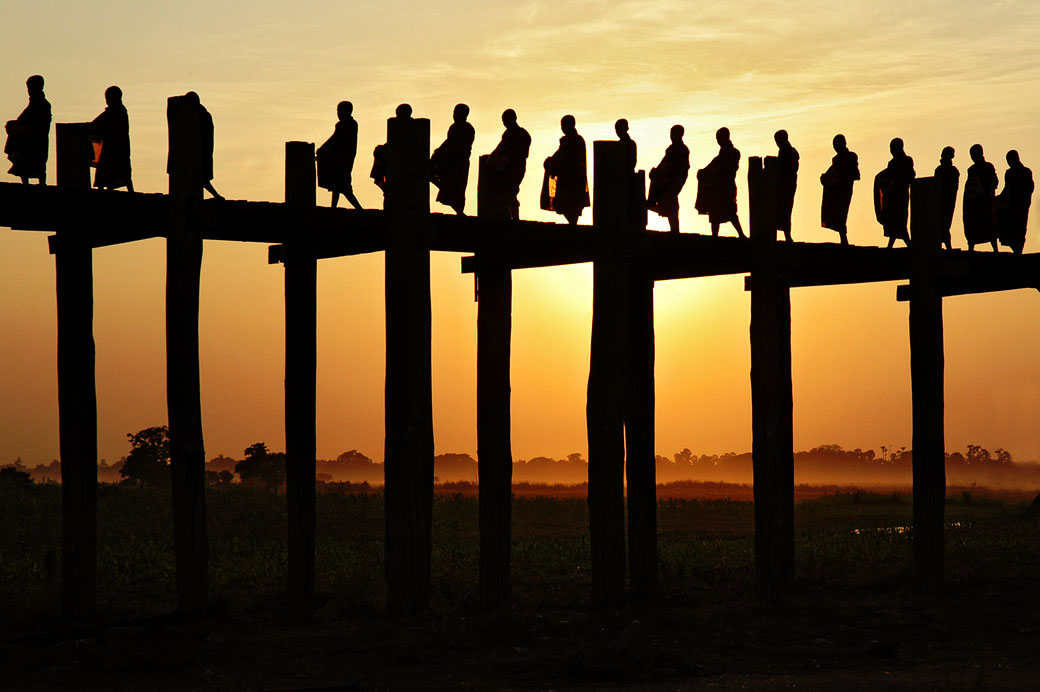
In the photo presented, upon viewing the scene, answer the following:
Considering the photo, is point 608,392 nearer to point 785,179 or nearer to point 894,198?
point 785,179

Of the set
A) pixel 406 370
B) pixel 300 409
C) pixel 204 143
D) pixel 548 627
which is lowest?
pixel 548 627

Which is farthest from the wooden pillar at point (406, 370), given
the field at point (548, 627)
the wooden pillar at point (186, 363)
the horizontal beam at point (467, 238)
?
the wooden pillar at point (186, 363)

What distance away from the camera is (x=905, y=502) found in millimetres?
42875

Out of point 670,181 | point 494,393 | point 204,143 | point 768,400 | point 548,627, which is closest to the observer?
point 204,143

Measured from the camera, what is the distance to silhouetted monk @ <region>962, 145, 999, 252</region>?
18219 millimetres

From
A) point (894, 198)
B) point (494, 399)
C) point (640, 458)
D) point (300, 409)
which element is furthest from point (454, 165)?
A: point (894, 198)

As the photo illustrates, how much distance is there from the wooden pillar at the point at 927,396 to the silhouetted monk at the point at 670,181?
2884 mm

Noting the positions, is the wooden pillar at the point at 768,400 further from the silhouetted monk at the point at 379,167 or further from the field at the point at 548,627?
the silhouetted monk at the point at 379,167

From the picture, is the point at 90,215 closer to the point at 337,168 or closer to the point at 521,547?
the point at 337,168

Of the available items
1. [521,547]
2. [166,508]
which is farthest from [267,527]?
[521,547]

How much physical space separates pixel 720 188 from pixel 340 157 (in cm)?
470

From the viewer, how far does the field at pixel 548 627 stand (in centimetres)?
1162

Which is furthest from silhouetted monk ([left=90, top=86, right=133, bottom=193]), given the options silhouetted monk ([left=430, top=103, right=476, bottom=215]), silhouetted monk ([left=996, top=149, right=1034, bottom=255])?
silhouetted monk ([left=996, top=149, right=1034, bottom=255])

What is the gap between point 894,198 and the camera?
17.3 metres
